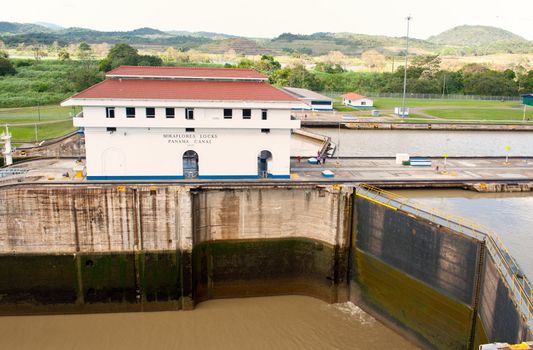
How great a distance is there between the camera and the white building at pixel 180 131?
1288 inches

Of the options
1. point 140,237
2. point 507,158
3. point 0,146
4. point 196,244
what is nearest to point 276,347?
point 196,244

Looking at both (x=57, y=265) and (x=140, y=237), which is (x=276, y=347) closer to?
(x=140, y=237)

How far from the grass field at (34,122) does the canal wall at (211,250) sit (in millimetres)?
26819

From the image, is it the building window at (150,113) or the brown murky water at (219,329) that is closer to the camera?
the brown murky water at (219,329)

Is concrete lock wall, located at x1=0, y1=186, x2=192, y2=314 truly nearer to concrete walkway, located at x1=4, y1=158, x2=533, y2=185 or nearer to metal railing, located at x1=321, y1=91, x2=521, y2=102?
concrete walkway, located at x1=4, y1=158, x2=533, y2=185

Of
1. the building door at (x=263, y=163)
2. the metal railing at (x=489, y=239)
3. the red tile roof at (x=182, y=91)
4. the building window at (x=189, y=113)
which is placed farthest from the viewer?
the building door at (x=263, y=163)

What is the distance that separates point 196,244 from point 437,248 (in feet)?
48.2

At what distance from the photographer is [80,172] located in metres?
34.1

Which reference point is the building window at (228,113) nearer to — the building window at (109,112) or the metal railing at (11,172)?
the building window at (109,112)

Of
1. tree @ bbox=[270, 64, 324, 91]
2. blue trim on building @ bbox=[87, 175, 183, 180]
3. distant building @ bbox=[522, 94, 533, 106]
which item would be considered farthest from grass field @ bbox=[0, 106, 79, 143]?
distant building @ bbox=[522, 94, 533, 106]

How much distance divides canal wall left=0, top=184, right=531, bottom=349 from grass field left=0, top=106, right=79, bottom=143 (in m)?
26.8

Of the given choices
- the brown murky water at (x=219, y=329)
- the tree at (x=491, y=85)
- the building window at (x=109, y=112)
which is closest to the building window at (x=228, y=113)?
the building window at (x=109, y=112)

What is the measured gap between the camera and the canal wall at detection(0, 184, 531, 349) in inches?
1111

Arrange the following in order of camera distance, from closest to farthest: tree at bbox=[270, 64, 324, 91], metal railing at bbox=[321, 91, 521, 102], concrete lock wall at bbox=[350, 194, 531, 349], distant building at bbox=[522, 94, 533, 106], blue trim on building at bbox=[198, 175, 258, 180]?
concrete lock wall at bbox=[350, 194, 531, 349]
blue trim on building at bbox=[198, 175, 258, 180]
distant building at bbox=[522, 94, 533, 106]
tree at bbox=[270, 64, 324, 91]
metal railing at bbox=[321, 91, 521, 102]
